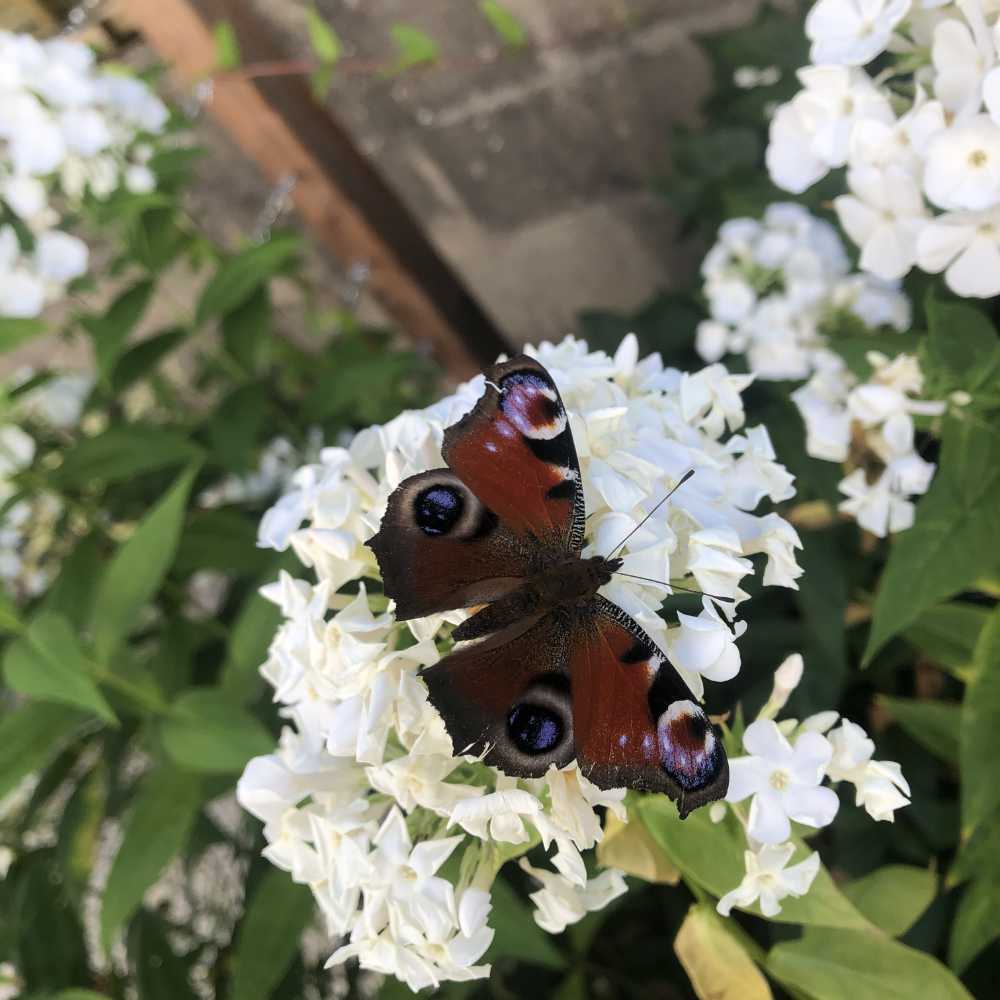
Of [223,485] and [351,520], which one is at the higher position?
[351,520]

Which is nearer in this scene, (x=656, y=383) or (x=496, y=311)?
(x=656, y=383)

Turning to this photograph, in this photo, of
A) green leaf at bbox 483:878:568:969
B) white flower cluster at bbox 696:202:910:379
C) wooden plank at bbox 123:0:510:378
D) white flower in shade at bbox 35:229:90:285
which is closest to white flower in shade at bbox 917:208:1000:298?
white flower cluster at bbox 696:202:910:379

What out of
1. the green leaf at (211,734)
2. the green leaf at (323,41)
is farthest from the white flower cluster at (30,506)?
the green leaf at (323,41)

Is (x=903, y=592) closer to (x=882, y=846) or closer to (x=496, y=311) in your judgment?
(x=882, y=846)

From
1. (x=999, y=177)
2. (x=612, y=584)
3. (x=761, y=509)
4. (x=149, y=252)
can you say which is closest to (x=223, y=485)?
(x=149, y=252)

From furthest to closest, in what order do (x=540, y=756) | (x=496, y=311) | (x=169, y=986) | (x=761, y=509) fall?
(x=496, y=311) < (x=169, y=986) < (x=761, y=509) < (x=540, y=756)

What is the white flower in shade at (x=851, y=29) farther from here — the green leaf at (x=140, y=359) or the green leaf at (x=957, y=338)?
the green leaf at (x=140, y=359)

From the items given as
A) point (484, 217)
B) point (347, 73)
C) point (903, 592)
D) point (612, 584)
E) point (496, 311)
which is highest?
point (612, 584)
